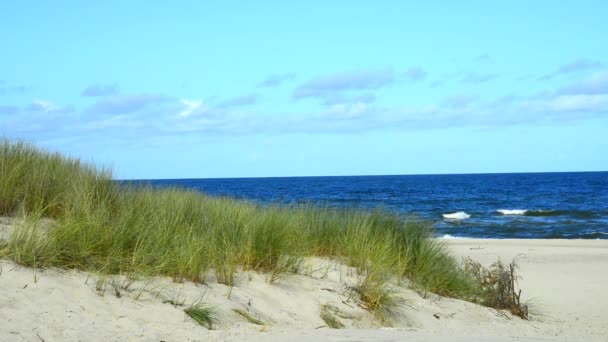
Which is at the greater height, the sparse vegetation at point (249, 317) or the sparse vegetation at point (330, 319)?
the sparse vegetation at point (249, 317)

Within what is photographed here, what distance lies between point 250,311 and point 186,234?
1.58 meters

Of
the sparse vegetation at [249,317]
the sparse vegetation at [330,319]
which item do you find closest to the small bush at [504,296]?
the sparse vegetation at [330,319]

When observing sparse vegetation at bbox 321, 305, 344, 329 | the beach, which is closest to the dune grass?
the beach

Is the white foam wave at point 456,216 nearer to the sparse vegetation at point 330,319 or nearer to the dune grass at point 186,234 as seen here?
the dune grass at point 186,234

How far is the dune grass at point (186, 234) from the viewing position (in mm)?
6695

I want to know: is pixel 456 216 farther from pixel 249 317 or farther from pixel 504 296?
pixel 249 317

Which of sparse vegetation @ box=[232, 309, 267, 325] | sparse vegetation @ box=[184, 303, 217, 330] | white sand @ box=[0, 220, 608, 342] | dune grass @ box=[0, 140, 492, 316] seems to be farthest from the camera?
dune grass @ box=[0, 140, 492, 316]

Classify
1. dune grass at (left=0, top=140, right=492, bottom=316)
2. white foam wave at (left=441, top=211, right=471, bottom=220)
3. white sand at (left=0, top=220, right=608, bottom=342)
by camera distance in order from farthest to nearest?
white foam wave at (left=441, top=211, right=471, bottom=220), dune grass at (left=0, top=140, right=492, bottom=316), white sand at (left=0, top=220, right=608, bottom=342)

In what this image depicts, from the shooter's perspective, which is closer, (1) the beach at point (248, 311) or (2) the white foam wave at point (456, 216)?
(1) the beach at point (248, 311)

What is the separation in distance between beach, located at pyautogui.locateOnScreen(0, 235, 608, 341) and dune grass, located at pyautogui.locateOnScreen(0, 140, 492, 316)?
0.65 feet

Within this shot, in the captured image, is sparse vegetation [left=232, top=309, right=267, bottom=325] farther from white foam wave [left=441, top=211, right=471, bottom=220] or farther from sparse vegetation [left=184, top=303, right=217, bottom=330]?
white foam wave [left=441, top=211, right=471, bottom=220]

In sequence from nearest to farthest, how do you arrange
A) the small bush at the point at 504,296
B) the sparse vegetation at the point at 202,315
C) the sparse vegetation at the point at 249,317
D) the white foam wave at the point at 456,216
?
1. the sparse vegetation at the point at 202,315
2. the sparse vegetation at the point at 249,317
3. the small bush at the point at 504,296
4. the white foam wave at the point at 456,216

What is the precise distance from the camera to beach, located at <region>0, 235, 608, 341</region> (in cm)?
552

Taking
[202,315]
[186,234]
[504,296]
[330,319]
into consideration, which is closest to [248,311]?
[202,315]
